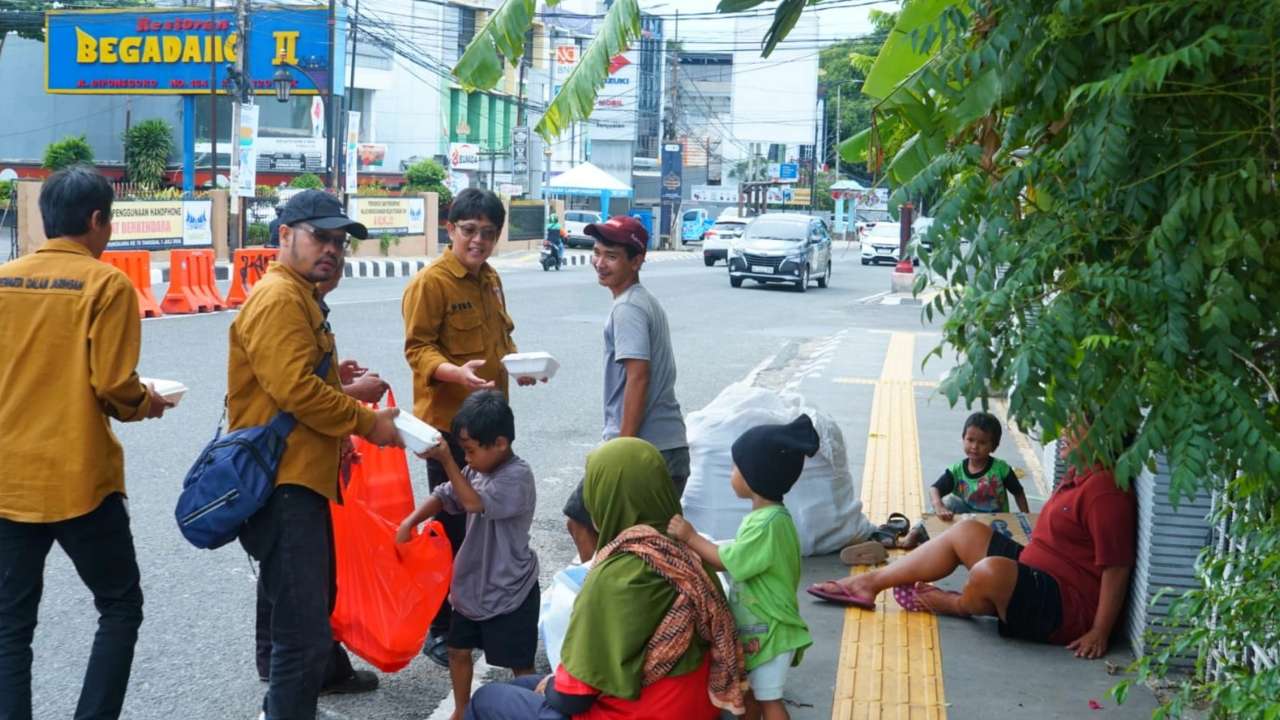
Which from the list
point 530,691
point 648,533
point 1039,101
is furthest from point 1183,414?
point 530,691

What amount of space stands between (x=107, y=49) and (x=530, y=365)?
37.4m

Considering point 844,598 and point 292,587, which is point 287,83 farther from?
point 292,587

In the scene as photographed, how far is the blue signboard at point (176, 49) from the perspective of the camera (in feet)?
119

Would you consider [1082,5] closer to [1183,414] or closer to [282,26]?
[1183,414]

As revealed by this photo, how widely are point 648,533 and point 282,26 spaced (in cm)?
3538

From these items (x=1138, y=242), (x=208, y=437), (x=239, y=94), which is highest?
(x=239, y=94)

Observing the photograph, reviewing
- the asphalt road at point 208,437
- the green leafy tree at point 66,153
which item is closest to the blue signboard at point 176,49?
the green leafy tree at point 66,153

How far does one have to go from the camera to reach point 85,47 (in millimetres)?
38875

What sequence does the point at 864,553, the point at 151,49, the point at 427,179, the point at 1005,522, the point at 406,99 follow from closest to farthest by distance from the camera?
the point at 864,553 → the point at 1005,522 → the point at 151,49 → the point at 427,179 → the point at 406,99

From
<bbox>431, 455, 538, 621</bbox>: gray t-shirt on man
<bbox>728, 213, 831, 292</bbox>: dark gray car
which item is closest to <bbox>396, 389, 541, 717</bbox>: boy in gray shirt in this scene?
<bbox>431, 455, 538, 621</bbox>: gray t-shirt on man

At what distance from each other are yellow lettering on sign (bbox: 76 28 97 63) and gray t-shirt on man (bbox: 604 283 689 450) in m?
37.8

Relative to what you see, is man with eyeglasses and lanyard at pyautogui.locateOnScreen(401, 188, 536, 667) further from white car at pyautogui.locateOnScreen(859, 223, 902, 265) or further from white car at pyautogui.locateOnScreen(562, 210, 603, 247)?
white car at pyautogui.locateOnScreen(859, 223, 902, 265)

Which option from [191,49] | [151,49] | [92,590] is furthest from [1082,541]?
[151,49]

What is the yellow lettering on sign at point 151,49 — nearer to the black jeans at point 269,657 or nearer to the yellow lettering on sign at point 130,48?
the yellow lettering on sign at point 130,48
